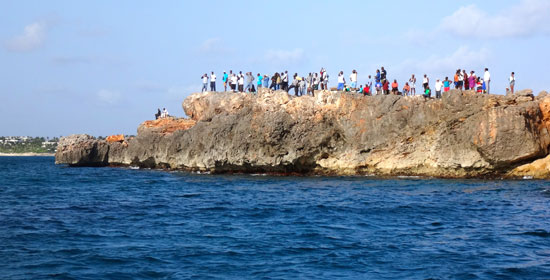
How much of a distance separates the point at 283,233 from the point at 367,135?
23.7m

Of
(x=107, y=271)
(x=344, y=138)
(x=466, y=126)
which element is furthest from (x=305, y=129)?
(x=107, y=271)

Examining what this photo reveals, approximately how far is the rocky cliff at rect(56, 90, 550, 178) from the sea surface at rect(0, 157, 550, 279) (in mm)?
5114

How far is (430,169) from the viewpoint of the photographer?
40.6 metres

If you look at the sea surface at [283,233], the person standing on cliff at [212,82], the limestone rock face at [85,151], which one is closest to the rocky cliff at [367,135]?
the person standing on cliff at [212,82]

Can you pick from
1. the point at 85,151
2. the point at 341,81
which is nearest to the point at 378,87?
the point at 341,81

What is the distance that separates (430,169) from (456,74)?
7382mm

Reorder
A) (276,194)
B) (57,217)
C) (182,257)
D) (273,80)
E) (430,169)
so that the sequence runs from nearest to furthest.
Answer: (182,257)
(57,217)
(276,194)
(430,169)
(273,80)

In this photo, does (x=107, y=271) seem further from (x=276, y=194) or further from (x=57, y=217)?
(x=276, y=194)

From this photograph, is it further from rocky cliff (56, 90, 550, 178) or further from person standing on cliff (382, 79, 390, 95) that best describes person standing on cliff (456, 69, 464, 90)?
person standing on cliff (382, 79, 390, 95)

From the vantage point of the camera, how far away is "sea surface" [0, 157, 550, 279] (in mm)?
14844

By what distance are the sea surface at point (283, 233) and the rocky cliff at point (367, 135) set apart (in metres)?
5.11

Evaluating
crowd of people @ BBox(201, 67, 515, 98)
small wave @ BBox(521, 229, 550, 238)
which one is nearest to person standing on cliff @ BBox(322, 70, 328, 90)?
crowd of people @ BBox(201, 67, 515, 98)

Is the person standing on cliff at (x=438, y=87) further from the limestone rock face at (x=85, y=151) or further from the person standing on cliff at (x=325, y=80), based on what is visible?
the limestone rock face at (x=85, y=151)

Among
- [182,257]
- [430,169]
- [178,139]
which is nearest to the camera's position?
[182,257]
